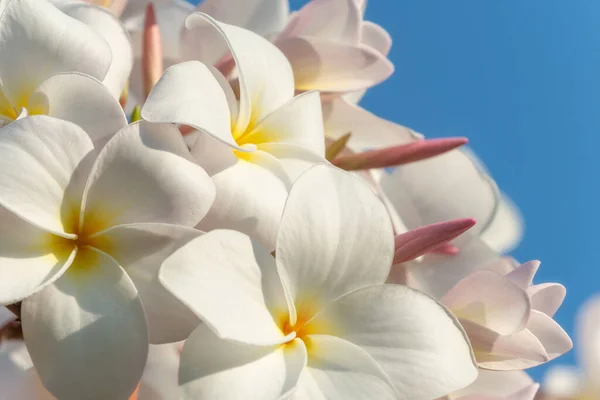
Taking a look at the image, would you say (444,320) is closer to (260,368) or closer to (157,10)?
(260,368)

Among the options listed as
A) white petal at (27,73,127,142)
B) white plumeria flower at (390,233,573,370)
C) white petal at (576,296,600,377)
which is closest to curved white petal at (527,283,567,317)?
white plumeria flower at (390,233,573,370)

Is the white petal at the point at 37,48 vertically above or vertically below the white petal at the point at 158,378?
above

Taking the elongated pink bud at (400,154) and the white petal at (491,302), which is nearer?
the white petal at (491,302)

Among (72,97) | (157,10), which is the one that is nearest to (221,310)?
(72,97)

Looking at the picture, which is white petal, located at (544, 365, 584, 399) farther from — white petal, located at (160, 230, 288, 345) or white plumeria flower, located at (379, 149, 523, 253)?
white petal, located at (160, 230, 288, 345)

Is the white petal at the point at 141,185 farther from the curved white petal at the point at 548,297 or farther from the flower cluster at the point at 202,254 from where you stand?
the curved white petal at the point at 548,297

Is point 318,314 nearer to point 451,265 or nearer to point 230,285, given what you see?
point 230,285

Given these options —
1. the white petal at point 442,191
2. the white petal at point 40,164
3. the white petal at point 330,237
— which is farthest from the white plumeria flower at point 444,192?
the white petal at point 40,164
